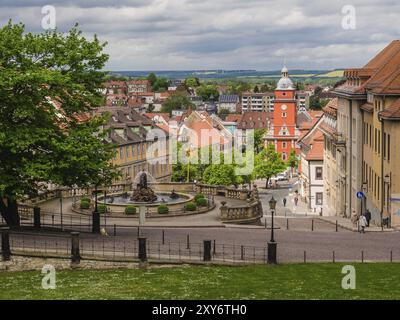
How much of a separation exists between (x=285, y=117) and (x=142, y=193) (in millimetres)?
107371

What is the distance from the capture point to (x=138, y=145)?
318 ft

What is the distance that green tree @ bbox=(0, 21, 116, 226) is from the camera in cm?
3747

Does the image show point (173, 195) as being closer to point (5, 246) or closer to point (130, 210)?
point (130, 210)

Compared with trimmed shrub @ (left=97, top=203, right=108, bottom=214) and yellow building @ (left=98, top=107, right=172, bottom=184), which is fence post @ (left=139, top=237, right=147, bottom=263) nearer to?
trimmed shrub @ (left=97, top=203, right=108, bottom=214)

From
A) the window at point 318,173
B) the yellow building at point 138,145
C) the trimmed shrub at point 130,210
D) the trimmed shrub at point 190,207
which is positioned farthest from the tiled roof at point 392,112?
the window at point 318,173

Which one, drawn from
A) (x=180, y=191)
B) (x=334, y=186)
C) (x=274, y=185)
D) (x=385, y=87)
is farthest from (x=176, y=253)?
(x=274, y=185)

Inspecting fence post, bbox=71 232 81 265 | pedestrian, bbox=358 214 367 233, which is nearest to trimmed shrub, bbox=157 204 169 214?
pedestrian, bbox=358 214 367 233

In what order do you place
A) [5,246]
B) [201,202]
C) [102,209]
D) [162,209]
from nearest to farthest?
[5,246], [162,209], [102,209], [201,202]

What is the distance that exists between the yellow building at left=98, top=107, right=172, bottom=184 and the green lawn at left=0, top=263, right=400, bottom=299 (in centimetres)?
5658

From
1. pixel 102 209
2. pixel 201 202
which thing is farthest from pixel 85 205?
pixel 201 202

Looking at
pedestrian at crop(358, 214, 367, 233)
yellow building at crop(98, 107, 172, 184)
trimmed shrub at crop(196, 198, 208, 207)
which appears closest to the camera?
pedestrian at crop(358, 214, 367, 233)

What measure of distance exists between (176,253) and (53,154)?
8.33 m

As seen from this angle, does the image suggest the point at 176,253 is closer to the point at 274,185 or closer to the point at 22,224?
the point at 22,224

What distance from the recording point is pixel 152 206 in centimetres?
5169
